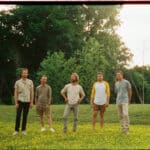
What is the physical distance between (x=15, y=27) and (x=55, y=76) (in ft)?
4.75

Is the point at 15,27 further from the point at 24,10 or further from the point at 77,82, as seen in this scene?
the point at 77,82

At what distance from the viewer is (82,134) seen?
14.5 meters

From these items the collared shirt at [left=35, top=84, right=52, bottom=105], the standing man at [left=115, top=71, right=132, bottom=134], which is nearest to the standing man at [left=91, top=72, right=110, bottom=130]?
the standing man at [left=115, top=71, right=132, bottom=134]

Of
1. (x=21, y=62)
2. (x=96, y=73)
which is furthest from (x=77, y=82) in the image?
(x=21, y=62)

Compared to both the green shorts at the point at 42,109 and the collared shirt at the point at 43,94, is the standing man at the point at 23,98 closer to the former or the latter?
the collared shirt at the point at 43,94

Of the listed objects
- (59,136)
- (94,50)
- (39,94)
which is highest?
(94,50)

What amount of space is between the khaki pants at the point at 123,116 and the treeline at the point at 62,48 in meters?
0.34

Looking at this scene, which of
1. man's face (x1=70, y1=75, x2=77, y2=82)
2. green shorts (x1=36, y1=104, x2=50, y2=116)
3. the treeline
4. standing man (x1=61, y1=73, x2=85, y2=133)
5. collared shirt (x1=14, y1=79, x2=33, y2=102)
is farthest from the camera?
green shorts (x1=36, y1=104, x2=50, y2=116)

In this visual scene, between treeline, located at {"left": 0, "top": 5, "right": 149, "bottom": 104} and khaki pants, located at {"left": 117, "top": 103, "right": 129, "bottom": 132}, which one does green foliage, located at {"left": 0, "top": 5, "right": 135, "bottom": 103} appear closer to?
treeline, located at {"left": 0, "top": 5, "right": 149, "bottom": 104}

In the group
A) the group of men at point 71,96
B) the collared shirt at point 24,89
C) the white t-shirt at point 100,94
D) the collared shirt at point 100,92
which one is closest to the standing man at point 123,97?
the group of men at point 71,96

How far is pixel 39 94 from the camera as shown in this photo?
15.5m

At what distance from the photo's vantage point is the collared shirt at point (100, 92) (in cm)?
1513

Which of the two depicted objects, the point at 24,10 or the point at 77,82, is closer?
the point at 24,10

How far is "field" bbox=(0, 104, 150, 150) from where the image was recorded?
1308 centimetres
